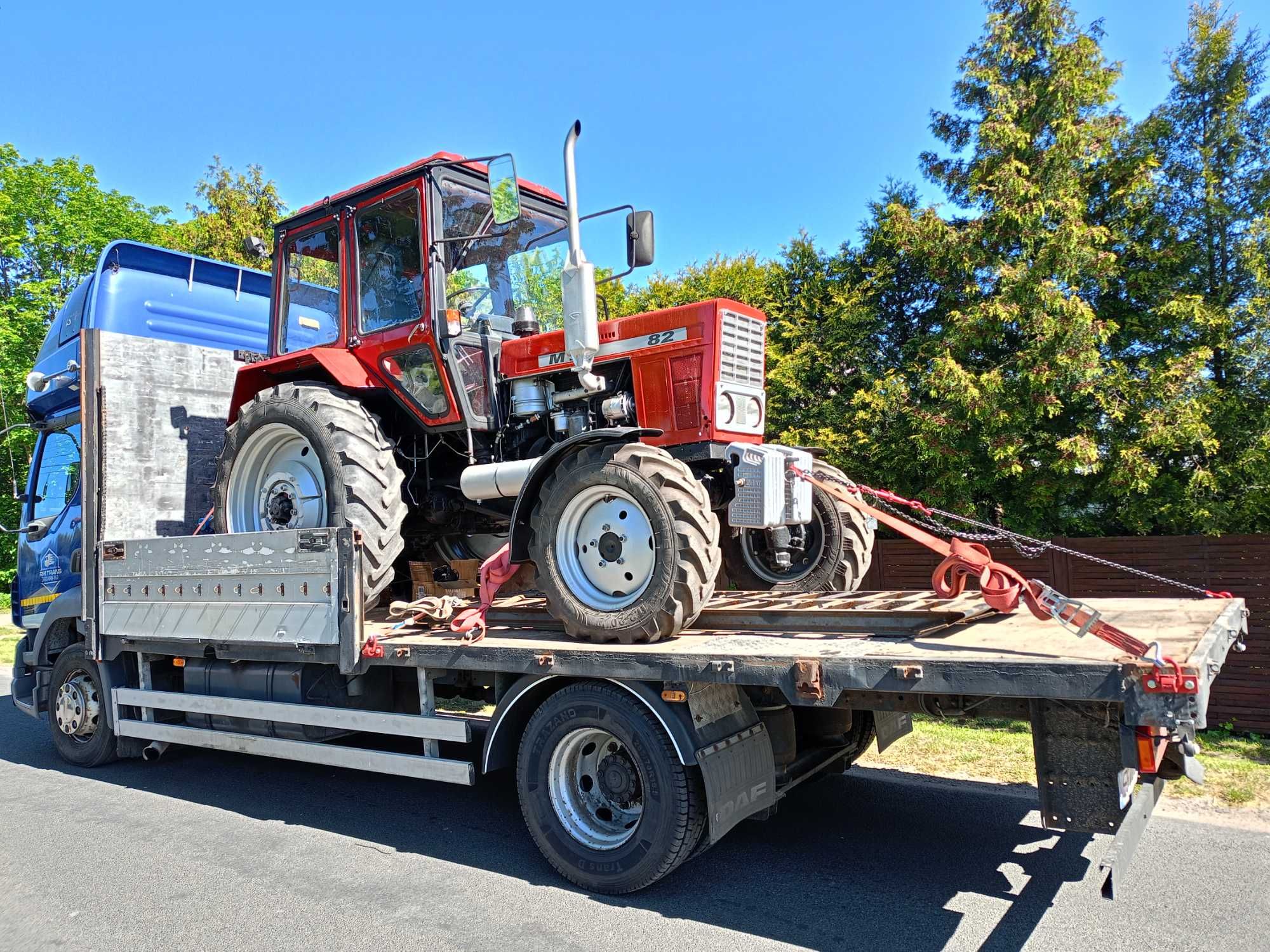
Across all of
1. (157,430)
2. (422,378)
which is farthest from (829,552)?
(157,430)

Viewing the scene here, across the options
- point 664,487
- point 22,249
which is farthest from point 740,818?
point 22,249

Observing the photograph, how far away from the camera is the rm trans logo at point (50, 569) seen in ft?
24.9

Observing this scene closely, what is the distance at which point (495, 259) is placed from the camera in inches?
249

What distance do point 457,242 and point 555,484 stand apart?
6.72ft

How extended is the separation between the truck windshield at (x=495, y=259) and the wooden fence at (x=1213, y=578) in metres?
5.13

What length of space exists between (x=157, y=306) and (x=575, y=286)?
481 cm

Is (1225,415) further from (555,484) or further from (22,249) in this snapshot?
(22,249)

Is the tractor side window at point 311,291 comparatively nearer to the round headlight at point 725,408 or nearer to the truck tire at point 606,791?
the round headlight at point 725,408

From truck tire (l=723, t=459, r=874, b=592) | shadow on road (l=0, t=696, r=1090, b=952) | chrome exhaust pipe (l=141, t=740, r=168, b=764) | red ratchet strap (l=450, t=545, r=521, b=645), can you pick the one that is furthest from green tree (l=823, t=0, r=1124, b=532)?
chrome exhaust pipe (l=141, t=740, r=168, b=764)

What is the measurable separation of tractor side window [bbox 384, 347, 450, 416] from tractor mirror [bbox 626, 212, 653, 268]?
5.17ft

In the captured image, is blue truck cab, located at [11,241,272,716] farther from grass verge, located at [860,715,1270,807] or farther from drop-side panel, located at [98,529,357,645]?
grass verge, located at [860,715,1270,807]

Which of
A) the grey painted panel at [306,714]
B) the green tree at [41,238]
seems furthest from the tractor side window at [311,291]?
the green tree at [41,238]

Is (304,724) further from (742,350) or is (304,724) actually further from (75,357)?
(75,357)

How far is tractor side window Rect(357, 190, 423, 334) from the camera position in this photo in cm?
604
